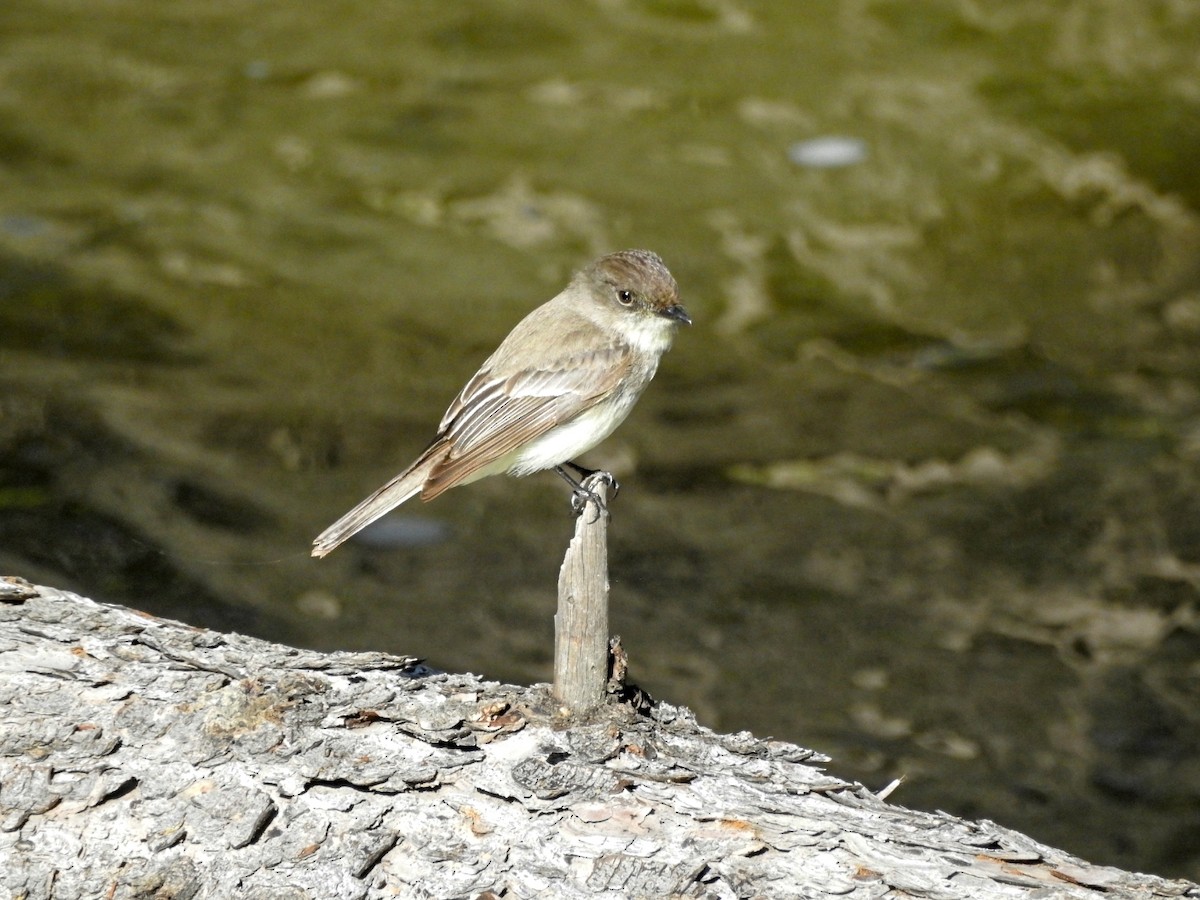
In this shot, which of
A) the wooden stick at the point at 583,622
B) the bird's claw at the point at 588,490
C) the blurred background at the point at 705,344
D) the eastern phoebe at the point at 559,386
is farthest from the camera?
the blurred background at the point at 705,344

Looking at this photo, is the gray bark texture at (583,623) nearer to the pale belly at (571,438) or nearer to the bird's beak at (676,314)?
the pale belly at (571,438)

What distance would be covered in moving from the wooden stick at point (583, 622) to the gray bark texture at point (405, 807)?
0.26ft

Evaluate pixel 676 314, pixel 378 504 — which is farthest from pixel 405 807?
pixel 676 314

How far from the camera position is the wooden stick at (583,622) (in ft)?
17.1

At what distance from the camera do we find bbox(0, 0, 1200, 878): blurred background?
976 cm

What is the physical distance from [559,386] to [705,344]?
6697 mm

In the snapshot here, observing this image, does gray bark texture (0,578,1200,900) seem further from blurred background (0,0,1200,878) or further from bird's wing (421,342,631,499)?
blurred background (0,0,1200,878)

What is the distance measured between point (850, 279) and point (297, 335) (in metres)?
5.11

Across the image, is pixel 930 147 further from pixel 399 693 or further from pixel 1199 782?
pixel 399 693

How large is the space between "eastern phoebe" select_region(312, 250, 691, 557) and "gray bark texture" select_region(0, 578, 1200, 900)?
145 cm

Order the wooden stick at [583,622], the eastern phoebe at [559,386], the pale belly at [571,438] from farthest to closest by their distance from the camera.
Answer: the pale belly at [571,438] → the eastern phoebe at [559,386] → the wooden stick at [583,622]

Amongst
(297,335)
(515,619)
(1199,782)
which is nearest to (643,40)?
(297,335)

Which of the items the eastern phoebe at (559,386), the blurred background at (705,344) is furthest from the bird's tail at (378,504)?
the blurred background at (705,344)

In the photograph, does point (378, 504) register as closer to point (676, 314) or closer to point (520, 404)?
point (520, 404)
